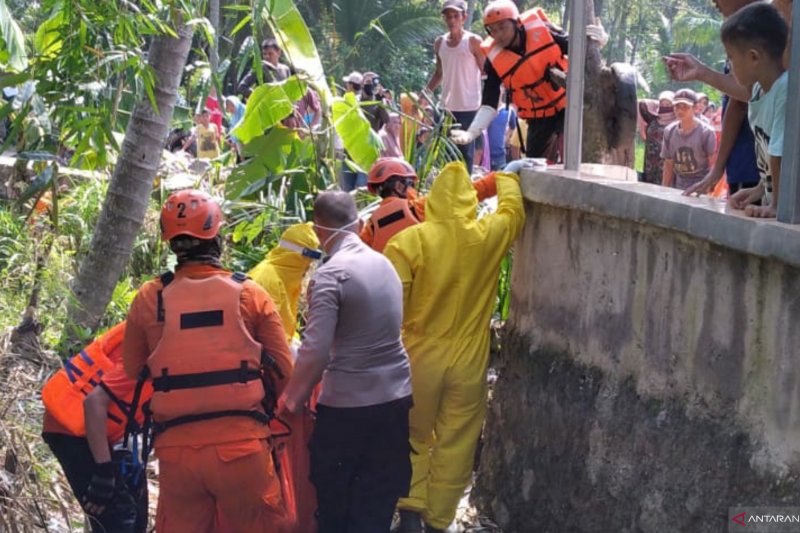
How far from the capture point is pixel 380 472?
17.9 feet

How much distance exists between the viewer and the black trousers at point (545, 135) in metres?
7.24

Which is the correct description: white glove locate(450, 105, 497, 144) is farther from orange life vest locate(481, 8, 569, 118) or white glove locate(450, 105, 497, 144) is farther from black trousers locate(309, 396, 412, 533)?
black trousers locate(309, 396, 412, 533)

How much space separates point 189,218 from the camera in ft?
16.5

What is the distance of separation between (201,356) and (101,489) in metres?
0.77

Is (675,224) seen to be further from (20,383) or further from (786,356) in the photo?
(20,383)

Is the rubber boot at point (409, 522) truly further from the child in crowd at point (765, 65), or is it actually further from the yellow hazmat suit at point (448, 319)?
the child in crowd at point (765, 65)

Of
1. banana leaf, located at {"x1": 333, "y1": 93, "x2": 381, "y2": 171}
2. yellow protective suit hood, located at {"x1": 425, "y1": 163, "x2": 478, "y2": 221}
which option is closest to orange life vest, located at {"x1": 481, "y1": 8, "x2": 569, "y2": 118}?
yellow protective suit hood, located at {"x1": 425, "y1": 163, "x2": 478, "y2": 221}

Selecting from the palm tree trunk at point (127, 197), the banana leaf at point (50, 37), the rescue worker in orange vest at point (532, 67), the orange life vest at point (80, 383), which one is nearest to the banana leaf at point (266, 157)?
the palm tree trunk at point (127, 197)

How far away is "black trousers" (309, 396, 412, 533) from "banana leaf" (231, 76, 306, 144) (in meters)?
4.28

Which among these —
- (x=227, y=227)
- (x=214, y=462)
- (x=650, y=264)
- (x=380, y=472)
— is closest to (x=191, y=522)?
(x=214, y=462)

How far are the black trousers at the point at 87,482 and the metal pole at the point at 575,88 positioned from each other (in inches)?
102

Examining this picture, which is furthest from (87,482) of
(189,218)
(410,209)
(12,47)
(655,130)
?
(655,130)

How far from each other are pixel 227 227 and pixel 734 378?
204 inches

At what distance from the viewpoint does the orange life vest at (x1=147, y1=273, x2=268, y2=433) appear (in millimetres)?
4852
